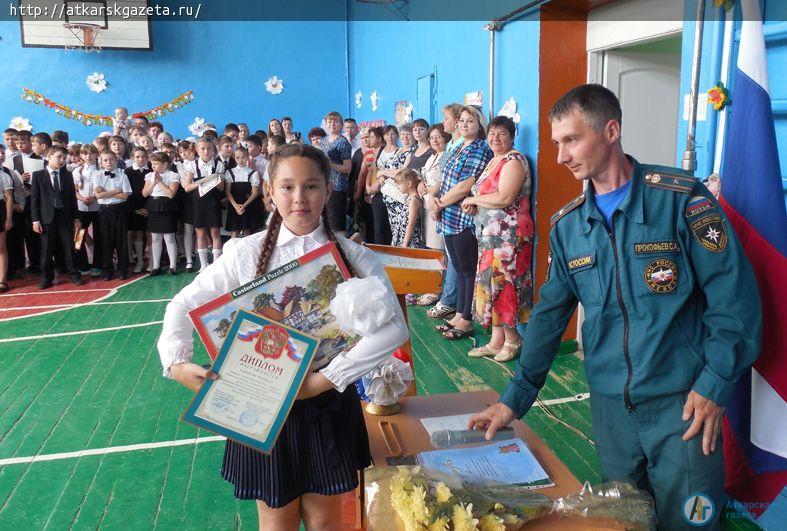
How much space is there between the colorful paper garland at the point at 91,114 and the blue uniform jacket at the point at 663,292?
1150 centimetres

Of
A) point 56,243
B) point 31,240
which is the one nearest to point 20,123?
point 31,240

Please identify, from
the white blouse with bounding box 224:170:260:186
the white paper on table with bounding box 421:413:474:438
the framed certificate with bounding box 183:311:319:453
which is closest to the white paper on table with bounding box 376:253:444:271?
the white paper on table with bounding box 421:413:474:438

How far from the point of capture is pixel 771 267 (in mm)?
1605

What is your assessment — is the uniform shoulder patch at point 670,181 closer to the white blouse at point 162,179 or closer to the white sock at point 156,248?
the white blouse at point 162,179

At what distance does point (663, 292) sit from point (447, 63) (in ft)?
16.9

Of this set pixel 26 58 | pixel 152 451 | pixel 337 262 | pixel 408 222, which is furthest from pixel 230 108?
pixel 337 262

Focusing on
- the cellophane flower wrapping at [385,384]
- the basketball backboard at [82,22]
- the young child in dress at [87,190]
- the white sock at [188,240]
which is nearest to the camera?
the cellophane flower wrapping at [385,384]

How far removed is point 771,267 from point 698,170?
4.27 ft

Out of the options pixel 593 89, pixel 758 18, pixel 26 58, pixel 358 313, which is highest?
pixel 26 58

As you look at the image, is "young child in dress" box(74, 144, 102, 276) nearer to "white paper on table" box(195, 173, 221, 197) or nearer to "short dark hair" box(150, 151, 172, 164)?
"short dark hair" box(150, 151, 172, 164)

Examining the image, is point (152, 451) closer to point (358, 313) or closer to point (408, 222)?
point (358, 313)

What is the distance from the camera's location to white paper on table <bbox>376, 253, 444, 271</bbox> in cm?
243

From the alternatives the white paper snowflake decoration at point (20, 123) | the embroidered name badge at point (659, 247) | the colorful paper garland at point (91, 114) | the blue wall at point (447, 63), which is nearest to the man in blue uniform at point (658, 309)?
the embroidered name badge at point (659, 247)

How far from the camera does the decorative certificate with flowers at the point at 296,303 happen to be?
146cm
